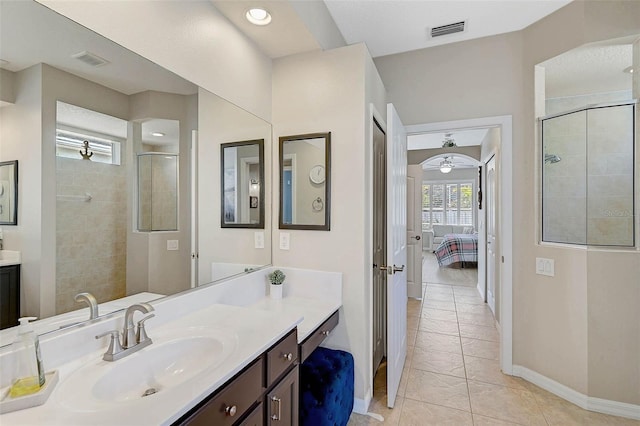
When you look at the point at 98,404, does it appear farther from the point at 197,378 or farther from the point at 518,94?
the point at 518,94

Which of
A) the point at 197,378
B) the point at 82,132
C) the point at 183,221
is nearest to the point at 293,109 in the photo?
the point at 183,221

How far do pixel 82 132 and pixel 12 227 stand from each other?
0.38m

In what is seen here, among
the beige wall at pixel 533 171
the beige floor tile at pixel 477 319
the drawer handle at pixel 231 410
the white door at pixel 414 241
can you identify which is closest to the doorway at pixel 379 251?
the beige wall at pixel 533 171

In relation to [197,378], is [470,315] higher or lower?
lower

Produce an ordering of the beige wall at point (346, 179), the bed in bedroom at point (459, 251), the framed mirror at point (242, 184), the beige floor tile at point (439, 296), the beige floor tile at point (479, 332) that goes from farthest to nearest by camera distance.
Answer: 1. the bed in bedroom at point (459, 251)
2. the beige floor tile at point (439, 296)
3. the beige floor tile at point (479, 332)
4. the beige wall at point (346, 179)
5. the framed mirror at point (242, 184)

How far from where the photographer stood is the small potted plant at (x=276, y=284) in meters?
2.03

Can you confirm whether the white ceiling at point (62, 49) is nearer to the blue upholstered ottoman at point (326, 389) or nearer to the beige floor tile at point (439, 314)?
the blue upholstered ottoman at point (326, 389)

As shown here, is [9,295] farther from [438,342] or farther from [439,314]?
[439,314]

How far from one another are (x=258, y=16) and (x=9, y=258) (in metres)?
1.65

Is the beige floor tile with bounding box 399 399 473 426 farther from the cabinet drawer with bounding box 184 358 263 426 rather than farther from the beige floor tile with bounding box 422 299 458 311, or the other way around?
the beige floor tile with bounding box 422 299 458 311

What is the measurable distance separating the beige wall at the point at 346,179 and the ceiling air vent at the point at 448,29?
3.06 feet

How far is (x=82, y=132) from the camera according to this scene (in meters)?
1.08

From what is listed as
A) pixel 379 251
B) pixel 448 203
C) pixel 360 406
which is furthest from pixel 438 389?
pixel 448 203

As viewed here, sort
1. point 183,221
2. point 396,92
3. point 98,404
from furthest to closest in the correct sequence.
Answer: point 396,92
point 183,221
point 98,404
